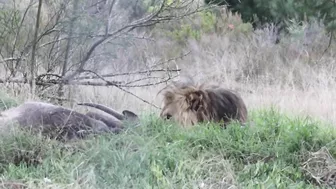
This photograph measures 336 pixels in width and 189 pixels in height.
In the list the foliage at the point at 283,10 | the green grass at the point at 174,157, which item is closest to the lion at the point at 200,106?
the green grass at the point at 174,157

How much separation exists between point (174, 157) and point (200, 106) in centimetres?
129

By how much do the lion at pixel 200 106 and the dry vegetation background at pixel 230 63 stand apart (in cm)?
100

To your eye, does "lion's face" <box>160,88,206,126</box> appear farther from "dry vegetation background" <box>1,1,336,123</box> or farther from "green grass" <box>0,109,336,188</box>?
"dry vegetation background" <box>1,1,336,123</box>

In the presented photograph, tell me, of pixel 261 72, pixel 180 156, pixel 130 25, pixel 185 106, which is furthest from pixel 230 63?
pixel 180 156

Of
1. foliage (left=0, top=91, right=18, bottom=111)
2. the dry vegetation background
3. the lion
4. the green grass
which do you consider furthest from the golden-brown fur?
foliage (left=0, top=91, right=18, bottom=111)

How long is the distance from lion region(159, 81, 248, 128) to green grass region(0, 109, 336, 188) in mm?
333

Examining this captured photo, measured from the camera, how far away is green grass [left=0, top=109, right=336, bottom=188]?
4.96 meters

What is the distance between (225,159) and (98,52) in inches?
166

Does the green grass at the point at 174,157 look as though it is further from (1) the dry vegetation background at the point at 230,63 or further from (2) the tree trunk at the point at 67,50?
(2) the tree trunk at the point at 67,50

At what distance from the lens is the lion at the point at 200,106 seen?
6.48m

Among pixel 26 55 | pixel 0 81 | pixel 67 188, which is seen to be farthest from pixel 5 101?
pixel 67 188

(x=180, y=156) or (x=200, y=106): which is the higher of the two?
(x=200, y=106)

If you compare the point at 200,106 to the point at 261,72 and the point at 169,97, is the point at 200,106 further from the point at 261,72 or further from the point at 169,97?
the point at 261,72

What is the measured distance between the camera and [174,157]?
531 centimetres
